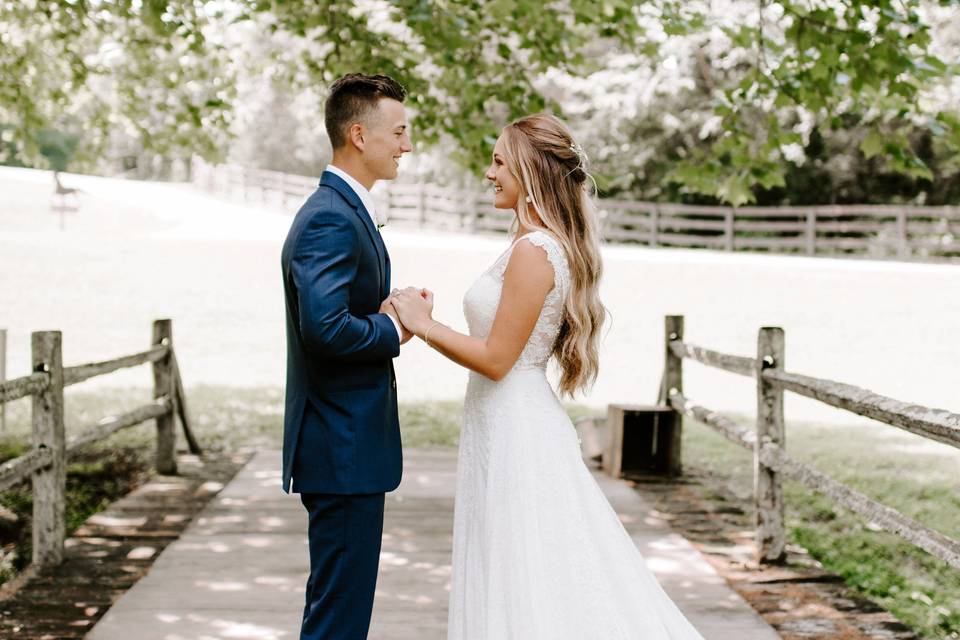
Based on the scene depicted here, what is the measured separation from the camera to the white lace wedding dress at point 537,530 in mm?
3439

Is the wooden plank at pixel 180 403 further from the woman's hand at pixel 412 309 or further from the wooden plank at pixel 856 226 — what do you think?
the wooden plank at pixel 856 226

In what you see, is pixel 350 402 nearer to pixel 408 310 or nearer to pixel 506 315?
pixel 408 310

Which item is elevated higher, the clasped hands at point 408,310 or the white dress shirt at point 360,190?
the white dress shirt at point 360,190

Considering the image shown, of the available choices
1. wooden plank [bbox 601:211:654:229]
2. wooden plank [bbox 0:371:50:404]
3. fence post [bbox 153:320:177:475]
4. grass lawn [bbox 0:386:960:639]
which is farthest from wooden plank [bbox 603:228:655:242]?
wooden plank [bbox 0:371:50:404]

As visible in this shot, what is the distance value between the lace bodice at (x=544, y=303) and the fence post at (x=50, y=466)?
3.25 meters

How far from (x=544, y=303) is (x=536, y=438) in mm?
448

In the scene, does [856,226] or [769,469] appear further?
[856,226]

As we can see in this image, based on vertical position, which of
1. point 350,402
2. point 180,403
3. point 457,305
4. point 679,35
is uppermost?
point 679,35

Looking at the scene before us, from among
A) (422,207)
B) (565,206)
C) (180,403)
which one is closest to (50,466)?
(180,403)

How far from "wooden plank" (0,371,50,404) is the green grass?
4502mm

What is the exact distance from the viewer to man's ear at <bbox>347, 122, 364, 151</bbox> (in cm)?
329

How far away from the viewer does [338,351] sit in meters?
3.11

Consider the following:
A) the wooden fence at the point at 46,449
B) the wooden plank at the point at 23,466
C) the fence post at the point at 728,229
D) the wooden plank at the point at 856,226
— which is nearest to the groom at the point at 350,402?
the wooden plank at the point at 23,466

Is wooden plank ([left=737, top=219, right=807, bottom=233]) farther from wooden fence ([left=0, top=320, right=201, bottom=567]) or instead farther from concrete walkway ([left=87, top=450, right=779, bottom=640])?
wooden fence ([left=0, top=320, right=201, bottom=567])
